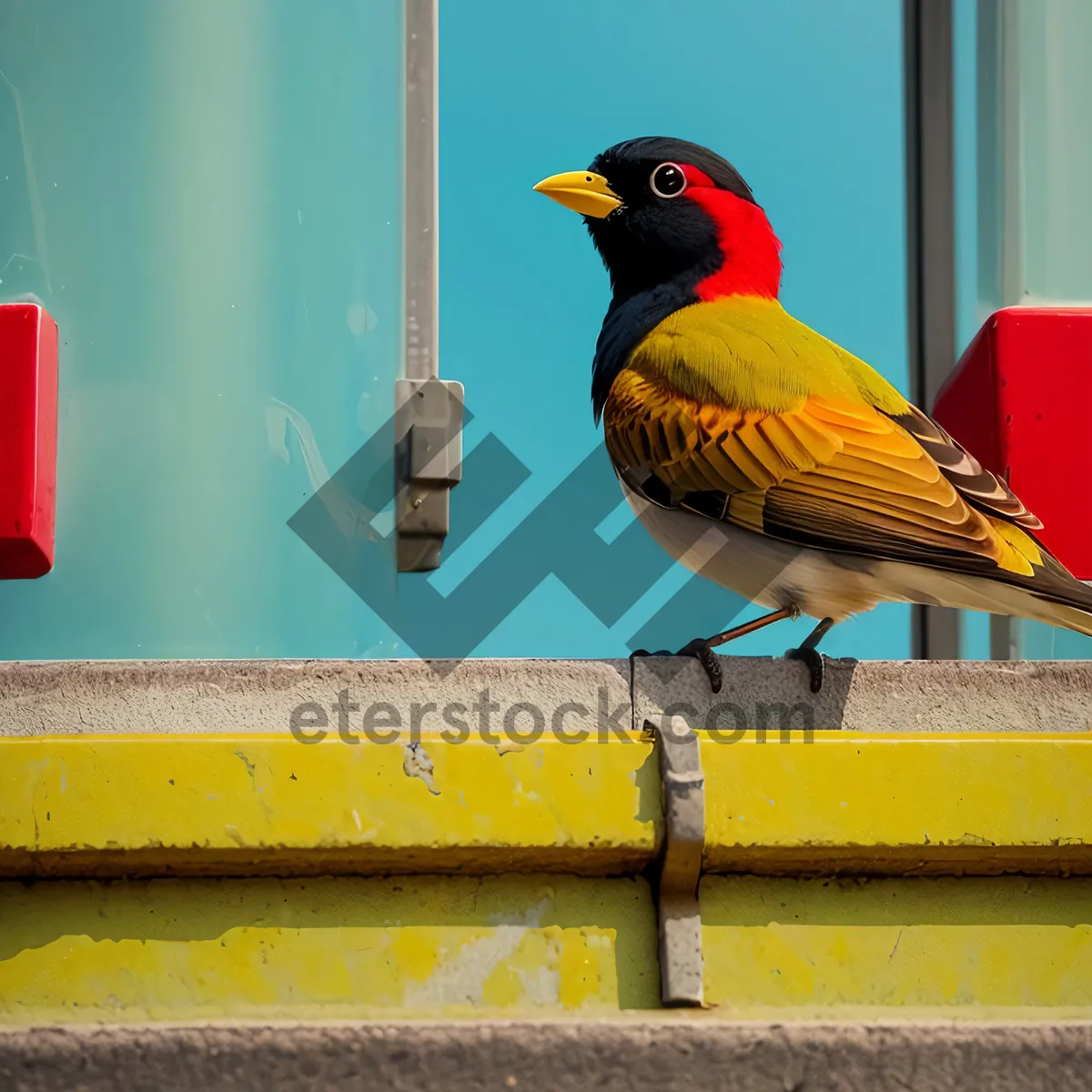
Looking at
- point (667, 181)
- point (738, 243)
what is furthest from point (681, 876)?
point (667, 181)

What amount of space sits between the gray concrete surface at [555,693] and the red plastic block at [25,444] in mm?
753

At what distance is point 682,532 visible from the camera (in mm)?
3855

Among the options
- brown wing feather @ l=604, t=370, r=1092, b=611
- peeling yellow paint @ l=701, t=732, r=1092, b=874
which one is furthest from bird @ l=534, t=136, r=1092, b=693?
peeling yellow paint @ l=701, t=732, r=1092, b=874

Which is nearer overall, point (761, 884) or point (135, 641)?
point (761, 884)

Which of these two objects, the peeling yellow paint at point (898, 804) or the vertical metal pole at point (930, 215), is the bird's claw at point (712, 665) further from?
the vertical metal pole at point (930, 215)

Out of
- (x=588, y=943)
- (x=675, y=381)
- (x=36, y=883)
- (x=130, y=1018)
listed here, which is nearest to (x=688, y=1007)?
(x=588, y=943)

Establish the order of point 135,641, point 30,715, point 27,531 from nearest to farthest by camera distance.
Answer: point 30,715, point 27,531, point 135,641

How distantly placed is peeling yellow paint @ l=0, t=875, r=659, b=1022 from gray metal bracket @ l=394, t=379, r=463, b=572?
1.63m

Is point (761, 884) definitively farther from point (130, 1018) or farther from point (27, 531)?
point (27, 531)

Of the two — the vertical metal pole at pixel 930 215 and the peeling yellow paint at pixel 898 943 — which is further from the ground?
the vertical metal pole at pixel 930 215

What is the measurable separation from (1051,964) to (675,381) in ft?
7.06

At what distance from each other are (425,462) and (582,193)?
1.50m

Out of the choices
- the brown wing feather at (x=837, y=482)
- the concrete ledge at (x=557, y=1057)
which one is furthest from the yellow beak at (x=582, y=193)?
the concrete ledge at (x=557, y=1057)

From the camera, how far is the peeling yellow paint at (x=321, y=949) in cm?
210
